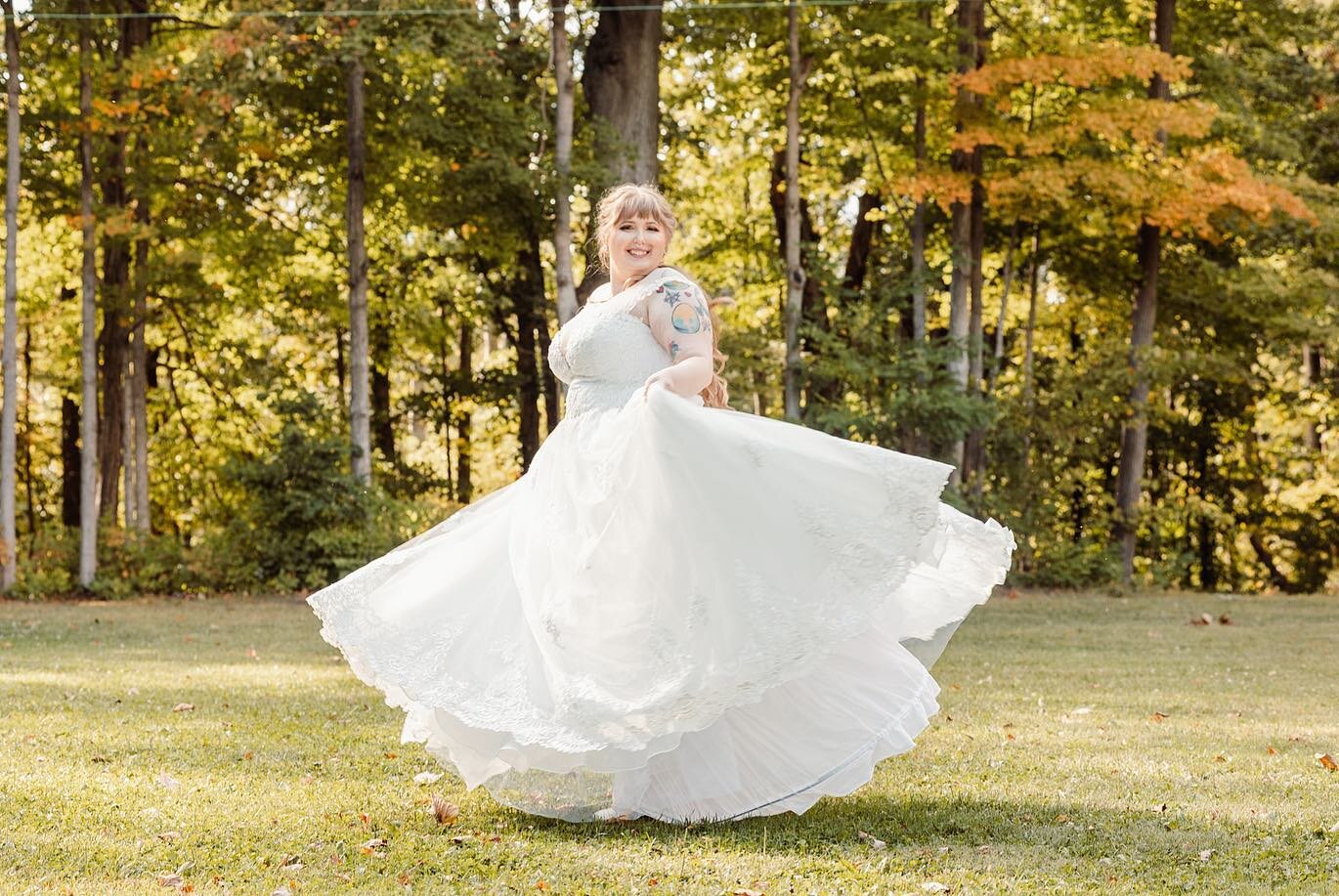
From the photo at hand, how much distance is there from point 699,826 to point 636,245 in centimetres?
224

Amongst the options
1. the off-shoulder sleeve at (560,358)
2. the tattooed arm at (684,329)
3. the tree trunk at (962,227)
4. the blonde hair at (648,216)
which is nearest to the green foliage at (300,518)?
the tree trunk at (962,227)

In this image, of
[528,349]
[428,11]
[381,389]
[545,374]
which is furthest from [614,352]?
[381,389]

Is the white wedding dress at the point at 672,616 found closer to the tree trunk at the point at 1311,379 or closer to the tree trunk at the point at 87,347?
the tree trunk at the point at 87,347

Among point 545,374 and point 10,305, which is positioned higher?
point 10,305

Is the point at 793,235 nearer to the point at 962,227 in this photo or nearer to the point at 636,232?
the point at 962,227

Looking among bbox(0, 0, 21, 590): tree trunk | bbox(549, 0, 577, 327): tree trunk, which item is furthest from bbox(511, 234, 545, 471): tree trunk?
bbox(0, 0, 21, 590): tree trunk

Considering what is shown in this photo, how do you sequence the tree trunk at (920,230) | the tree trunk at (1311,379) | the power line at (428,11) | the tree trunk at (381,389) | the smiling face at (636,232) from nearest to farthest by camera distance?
1. the smiling face at (636,232)
2. the power line at (428,11)
3. the tree trunk at (920,230)
4. the tree trunk at (1311,379)
5. the tree trunk at (381,389)

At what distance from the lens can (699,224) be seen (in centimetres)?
2752

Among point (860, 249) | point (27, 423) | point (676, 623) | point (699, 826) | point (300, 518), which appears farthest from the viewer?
point (27, 423)

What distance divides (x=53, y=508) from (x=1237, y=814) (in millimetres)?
35446

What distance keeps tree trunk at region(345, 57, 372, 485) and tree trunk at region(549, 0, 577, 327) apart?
2920 mm

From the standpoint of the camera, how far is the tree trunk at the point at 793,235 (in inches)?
741

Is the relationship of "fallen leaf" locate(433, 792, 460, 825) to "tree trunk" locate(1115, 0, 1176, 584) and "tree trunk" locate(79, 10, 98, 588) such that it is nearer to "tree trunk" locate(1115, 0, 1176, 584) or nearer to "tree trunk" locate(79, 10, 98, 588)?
"tree trunk" locate(79, 10, 98, 588)

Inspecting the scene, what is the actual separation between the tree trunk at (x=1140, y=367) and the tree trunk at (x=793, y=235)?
18.7ft
